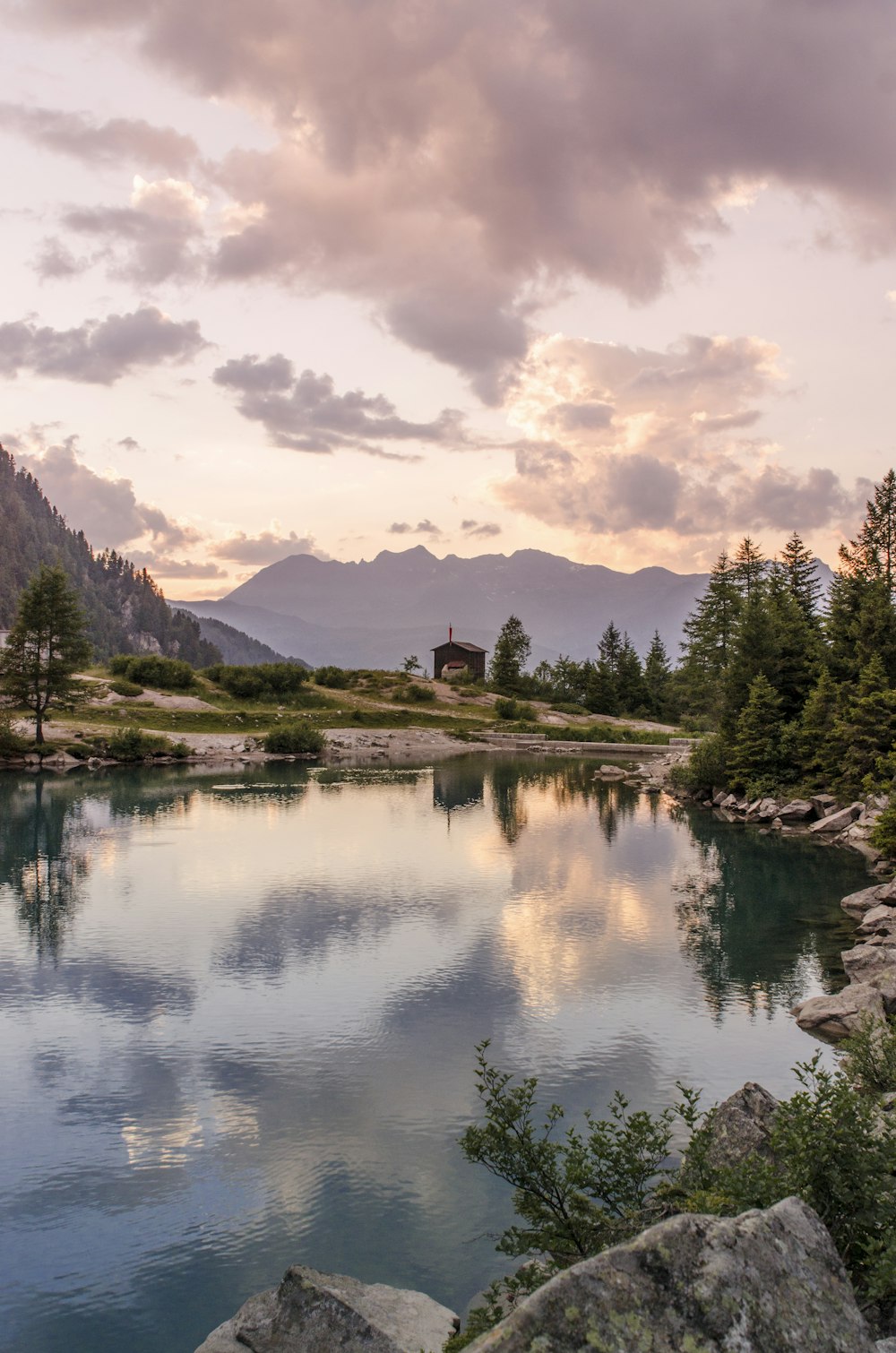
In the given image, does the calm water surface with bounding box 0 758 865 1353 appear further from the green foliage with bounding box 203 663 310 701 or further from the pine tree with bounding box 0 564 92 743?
the green foliage with bounding box 203 663 310 701

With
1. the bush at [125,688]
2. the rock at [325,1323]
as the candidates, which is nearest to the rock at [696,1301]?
the rock at [325,1323]

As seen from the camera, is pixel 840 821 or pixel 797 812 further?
pixel 797 812

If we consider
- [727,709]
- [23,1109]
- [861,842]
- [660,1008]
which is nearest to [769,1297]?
[23,1109]

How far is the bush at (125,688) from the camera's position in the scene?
9456 centimetres

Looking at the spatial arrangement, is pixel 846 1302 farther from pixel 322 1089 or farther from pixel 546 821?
pixel 546 821

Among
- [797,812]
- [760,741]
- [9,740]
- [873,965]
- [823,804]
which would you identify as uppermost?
[760,741]

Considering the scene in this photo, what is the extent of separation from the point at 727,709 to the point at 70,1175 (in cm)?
5053

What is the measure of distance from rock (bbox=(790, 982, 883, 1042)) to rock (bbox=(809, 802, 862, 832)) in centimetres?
2528

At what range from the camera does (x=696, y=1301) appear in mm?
5520

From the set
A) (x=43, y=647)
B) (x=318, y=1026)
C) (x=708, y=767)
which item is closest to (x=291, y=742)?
(x=43, y=647)

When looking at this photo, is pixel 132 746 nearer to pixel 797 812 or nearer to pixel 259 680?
pixel 259 680

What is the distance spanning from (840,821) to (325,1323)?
40.7 m

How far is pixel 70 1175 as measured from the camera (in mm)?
13109

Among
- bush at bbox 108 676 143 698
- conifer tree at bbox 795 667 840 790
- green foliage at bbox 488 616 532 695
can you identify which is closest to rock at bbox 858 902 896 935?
conifer tree at bbox 795 667 840 790
